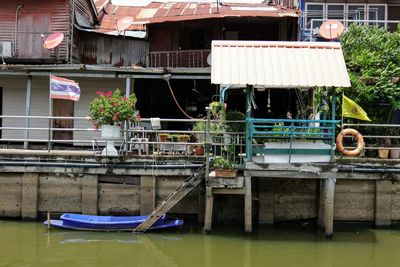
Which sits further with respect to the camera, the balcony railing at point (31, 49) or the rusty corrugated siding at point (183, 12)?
the rusty corrugated siding at point (183, 12)

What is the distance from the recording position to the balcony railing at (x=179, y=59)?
1945cm

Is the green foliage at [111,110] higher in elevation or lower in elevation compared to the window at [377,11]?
lower

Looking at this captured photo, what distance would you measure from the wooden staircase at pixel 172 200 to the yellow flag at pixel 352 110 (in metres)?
4.89

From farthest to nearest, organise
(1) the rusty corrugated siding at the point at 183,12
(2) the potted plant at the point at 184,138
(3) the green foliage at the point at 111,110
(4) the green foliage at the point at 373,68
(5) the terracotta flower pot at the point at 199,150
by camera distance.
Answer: (1) the rusty corrugated siding at the point at 183,12
(4) the green foliage at the point at 373,68
(2) the potted plant at the point at 184,138
(5) the terracotta flower pot at the point at 199,150
(3) the green foliage at the point at 111,110

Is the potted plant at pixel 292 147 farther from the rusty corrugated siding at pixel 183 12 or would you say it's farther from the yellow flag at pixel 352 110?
the rusty corrugated siding at pixel 183 12

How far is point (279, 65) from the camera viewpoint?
39.0 ft

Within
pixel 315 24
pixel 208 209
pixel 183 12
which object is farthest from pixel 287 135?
pixel 183 12

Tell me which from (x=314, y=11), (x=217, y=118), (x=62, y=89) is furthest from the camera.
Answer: (x=314, y=11)

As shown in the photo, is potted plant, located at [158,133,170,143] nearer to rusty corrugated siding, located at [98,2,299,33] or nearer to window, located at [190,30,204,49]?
rusty corrugated siding, located at [98,2,299,33]

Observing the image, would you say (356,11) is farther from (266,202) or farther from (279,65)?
(266,202)

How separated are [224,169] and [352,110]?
192 inches

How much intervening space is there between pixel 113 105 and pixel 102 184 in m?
2.34

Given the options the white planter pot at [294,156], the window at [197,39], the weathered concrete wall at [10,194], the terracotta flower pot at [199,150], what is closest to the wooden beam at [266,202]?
the white planter pot at [294,156]

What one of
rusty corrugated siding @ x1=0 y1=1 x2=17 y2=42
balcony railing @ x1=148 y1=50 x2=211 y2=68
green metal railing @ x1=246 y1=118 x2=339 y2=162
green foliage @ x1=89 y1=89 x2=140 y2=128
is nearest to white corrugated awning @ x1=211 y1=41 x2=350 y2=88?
green metal railing @ x1=246 y1=118 x2=339 y2=162
